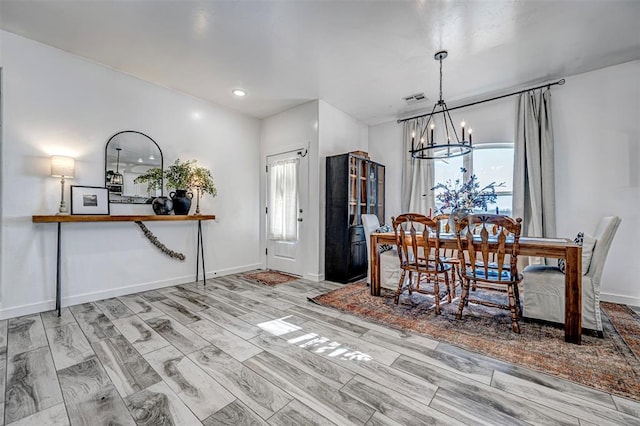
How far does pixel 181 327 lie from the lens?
242 centimetres

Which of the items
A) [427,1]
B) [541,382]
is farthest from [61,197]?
[541,382]

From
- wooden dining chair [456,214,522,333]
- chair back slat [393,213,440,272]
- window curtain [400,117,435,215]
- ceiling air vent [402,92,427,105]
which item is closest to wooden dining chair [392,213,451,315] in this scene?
chair back slat [393,213,440,272]

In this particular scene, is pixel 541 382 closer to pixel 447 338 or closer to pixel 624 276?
pixel 447 338

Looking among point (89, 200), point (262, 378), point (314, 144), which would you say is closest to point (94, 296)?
point (89, 200)

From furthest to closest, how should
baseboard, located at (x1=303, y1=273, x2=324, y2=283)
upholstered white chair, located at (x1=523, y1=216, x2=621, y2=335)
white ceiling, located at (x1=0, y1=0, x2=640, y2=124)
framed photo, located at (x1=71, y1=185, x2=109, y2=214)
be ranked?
1. baseboard, located at (x1=303, y1=273, x2=324, y2=283)
2. framed photo, located at (x1=71, y1=185, x2=109, y2=214)
3. white ceiling, located at (x1=0, y1=0, x2=640, y2=124)
4. upholstered white chair, located at (x1=523, y1=216, x2=621, y2=335)

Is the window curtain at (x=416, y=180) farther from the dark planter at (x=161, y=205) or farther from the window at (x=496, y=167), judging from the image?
the dark planter at (x=161, y=205)

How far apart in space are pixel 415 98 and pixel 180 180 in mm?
3697

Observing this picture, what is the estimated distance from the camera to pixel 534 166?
144 inches

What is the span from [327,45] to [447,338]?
3014 millimetres

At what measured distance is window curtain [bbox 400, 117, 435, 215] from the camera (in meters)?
4.67

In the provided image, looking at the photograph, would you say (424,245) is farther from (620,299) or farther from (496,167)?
(620,299)

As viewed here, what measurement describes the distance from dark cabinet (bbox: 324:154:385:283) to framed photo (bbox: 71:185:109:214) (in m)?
2.87

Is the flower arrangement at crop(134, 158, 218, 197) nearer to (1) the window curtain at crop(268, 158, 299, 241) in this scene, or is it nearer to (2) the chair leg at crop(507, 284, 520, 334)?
(1) the window curtain at crop(268, 158, 299, 241)

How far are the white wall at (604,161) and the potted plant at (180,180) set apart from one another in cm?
491
